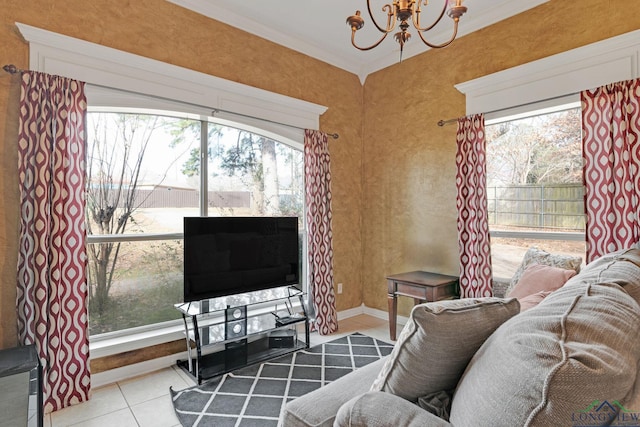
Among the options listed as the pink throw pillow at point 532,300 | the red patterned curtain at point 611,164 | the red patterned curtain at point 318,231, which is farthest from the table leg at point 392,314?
the red patterned curtain at point 611,164

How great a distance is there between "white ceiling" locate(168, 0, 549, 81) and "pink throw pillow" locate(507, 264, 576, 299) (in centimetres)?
223

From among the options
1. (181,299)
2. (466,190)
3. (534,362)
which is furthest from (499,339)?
(181,299)

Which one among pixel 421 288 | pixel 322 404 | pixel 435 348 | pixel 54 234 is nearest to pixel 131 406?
pixel 54 234

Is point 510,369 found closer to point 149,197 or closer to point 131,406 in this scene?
point 131,406

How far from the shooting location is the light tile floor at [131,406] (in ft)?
7.06

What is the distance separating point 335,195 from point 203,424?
2.66m

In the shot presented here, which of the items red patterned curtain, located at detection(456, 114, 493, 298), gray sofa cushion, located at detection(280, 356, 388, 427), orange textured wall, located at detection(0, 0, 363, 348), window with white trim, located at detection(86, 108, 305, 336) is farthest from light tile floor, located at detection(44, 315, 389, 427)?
red patterned curtain, located at detection(456, 114, 493, 298)

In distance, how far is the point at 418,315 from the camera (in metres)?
1.03

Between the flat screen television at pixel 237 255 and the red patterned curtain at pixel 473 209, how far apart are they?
1.60 m

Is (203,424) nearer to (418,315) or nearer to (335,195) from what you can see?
(418,315)

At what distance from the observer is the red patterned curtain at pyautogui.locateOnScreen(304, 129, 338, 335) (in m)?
3.70

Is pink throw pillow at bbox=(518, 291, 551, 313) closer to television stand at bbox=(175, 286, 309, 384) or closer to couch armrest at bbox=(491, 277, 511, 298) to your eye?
couch armrest at bbox=(491, 277, 511, 298)

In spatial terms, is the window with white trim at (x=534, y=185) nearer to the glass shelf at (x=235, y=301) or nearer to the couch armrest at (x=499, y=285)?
the couch armrest at (x=499, y=285)

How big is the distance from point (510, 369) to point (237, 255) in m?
2.50
